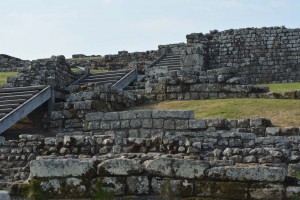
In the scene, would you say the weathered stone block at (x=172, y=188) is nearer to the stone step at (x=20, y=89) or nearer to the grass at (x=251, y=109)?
the grass at (x=251, y=109)

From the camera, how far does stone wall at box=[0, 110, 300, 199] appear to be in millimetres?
6426

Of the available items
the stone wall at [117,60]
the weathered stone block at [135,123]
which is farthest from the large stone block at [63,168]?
the stone wall at [117,60]

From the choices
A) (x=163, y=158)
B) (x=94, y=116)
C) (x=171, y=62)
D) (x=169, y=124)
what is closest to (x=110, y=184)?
(x=163, y=158)

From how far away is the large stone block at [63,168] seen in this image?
6.78 m

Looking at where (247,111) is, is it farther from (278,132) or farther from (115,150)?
(115,150)

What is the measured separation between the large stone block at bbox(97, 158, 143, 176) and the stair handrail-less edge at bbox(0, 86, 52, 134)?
10151 mm

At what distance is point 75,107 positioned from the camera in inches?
692

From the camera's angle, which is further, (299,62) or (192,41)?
(192,41)

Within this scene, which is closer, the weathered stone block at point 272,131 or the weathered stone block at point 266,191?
the weathered stone block at point 266,191

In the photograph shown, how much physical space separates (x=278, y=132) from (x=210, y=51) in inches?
644

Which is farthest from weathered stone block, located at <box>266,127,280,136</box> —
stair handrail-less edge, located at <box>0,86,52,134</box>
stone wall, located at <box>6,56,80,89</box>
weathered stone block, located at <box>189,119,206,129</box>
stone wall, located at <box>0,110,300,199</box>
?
stone wall, located at <box>6,56,80,89</box>

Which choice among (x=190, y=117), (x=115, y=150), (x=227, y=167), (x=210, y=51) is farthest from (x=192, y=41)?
(x=227, y=167)

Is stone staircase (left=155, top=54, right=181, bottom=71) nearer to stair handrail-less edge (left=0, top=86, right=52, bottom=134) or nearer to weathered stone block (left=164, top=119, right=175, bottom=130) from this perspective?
stair handrail-less edge (left=0, top=86, right=52, bottom=134)

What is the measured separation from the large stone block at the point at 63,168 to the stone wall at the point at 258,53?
67.9ft
